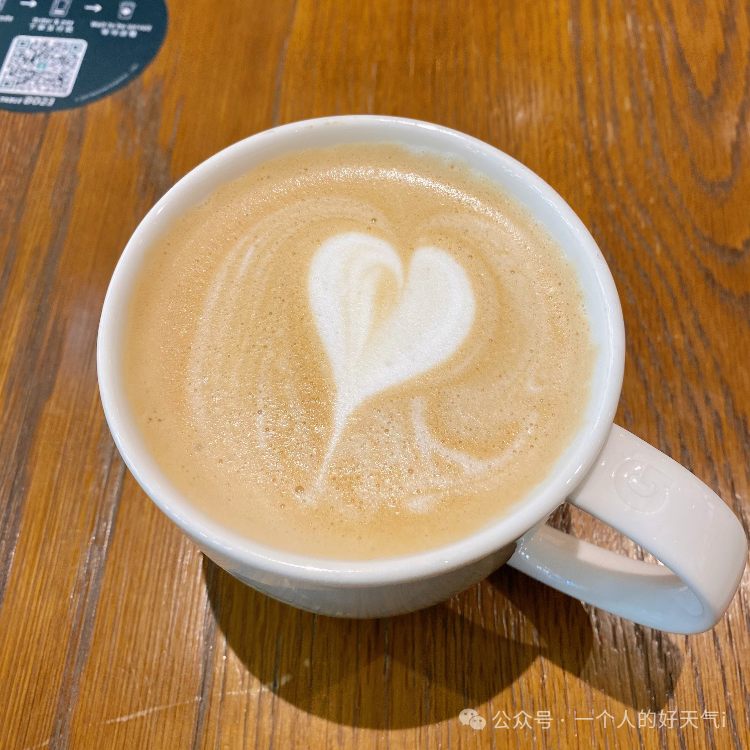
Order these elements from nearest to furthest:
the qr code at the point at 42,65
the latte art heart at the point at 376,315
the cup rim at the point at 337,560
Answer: the cup rim at the point at 337,560, the latte art heart at the point at 376,315, the qr code at the point at 42,65

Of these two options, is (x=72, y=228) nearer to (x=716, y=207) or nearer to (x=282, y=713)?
(x=282, y=713)

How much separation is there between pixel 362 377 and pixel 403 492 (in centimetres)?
14

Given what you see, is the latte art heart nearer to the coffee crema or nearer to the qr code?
the coffee crema

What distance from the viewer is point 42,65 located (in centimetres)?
115

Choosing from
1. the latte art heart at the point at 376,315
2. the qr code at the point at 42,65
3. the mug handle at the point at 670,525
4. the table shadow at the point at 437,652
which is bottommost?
the table shadow at the point at 437,652

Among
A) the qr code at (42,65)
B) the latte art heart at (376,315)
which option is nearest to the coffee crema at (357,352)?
the latte art heart at (376,315)

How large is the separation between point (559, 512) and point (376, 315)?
1.17ft

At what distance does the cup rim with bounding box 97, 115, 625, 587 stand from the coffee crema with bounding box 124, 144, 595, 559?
23mm

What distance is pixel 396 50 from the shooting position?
3.83ft

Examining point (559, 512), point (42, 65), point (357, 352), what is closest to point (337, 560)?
point (357, 352)

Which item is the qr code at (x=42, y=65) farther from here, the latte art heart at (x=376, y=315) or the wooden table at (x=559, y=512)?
the latte art heart at (x=376, y=315)

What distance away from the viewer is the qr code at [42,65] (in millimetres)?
1131

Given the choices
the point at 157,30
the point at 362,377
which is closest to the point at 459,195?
the point at 362,377

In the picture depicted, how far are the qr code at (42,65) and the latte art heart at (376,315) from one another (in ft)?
2.35
